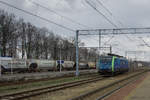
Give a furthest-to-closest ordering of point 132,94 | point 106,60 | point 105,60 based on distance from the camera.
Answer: point 105,60 < point 106,60 < point 132,94

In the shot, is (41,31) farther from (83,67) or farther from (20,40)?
(83,67)

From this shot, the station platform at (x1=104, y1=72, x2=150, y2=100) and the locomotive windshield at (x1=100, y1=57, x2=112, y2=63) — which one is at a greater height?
the locomotive windshield at (x1=100, y1=57, x2=112, y2=63)

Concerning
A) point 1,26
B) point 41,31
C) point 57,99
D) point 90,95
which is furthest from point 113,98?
point 41,31

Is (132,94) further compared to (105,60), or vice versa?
(105,60)

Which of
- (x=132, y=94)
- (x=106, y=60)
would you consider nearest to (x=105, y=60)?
(x=106, y=60)

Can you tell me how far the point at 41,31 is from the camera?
6775cm

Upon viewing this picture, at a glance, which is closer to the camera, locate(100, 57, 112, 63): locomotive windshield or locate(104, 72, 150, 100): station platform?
locate(104, 72, 150, 100): station platform

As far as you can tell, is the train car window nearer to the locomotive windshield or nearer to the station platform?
the locomotive windshield

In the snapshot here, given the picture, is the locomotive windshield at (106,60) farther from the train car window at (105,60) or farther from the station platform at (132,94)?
the station platform at (132,94)

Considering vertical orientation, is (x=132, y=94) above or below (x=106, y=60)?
below

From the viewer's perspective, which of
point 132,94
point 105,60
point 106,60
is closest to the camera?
point 132,94

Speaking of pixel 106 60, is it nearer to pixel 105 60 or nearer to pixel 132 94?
pixel 105 60

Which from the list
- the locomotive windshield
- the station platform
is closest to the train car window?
the locomotive windshield

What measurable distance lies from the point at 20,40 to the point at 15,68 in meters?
23.0
